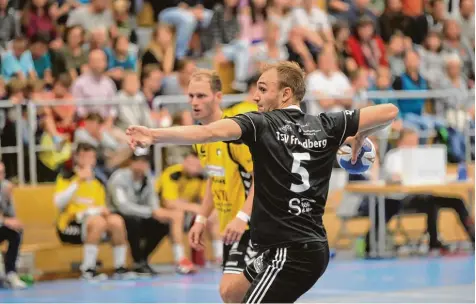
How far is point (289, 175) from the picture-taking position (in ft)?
20.3

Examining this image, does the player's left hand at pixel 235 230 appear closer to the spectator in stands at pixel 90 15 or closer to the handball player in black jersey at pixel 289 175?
the handball player in black jersey at pixel 289 175

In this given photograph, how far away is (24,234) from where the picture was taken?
14.3 meters

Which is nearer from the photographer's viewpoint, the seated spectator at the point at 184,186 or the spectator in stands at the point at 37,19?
the seated spectator at the point at 184,186

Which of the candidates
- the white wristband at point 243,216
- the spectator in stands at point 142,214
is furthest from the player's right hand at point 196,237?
the spectator in stands at point 142,214

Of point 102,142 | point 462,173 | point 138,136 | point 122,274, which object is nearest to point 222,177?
point 138,136

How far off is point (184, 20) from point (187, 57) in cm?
70

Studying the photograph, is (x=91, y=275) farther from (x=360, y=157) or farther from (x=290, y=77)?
(x=290, y=77)

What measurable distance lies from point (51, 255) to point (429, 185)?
544 cm

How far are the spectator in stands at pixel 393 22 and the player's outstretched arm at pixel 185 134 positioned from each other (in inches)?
616

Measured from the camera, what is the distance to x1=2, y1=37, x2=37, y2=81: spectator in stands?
15289mm

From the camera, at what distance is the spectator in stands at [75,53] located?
15938 millimetres

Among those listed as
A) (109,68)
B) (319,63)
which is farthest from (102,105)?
(319,63)

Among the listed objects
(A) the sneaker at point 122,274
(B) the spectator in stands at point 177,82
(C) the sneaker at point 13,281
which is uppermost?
(B) the spectator in stands at point 177,82

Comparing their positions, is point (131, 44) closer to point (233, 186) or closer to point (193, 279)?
point (193, 279)
